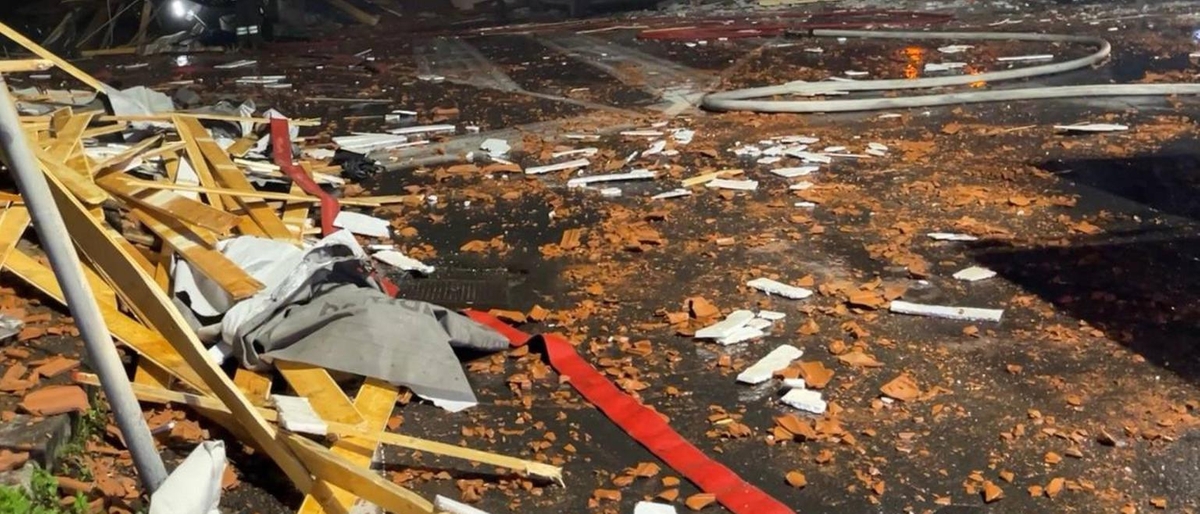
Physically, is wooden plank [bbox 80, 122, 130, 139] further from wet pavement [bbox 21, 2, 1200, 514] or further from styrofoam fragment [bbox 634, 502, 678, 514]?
styrofoam fragment [bbox 634, 502, 678, 514]

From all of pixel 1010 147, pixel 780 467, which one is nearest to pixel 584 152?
pixel 1010 147

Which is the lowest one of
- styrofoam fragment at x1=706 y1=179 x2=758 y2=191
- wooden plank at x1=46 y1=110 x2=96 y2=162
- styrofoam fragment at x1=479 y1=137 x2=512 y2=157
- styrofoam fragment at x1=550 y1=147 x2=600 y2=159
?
styrofoam fragment at x1=706 y1=179 x2=758 y2=191

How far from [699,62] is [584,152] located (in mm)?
4701

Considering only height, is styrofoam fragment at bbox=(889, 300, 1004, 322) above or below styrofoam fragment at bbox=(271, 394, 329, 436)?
below

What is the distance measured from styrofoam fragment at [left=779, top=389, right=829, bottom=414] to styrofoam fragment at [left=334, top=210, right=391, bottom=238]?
10.7ft

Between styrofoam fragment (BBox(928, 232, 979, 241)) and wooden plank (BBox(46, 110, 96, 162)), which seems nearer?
wooden plank (BBox(46, 110, 96, 162))

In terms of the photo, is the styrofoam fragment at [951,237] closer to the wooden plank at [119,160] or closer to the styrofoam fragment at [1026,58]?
the wooden plank at [119,160]

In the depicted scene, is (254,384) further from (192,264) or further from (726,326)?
(726,326)

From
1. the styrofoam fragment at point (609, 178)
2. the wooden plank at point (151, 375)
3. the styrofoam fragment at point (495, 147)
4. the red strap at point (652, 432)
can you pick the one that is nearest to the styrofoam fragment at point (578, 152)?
the styrofoam fragment at point (495, 147)

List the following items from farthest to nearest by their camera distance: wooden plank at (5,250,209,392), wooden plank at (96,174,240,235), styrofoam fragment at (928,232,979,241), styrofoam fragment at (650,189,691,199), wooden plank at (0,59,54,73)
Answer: styrofoam fragment at (650,189,691,199) < styrofoam fragment at (928,232,979,241) < wooden plank at (96,174,240,235) < wooden plank at (5,250,209,392) < wooden plank at (0,59,54,73)

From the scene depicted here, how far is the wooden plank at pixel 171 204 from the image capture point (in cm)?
538

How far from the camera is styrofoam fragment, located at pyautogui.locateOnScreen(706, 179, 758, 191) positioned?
24.7 ft

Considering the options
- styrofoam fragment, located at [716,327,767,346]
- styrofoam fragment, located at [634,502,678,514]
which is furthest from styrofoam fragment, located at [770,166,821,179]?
styrofoam fragment, located at [634,502,678,514]

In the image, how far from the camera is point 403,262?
630 cm
